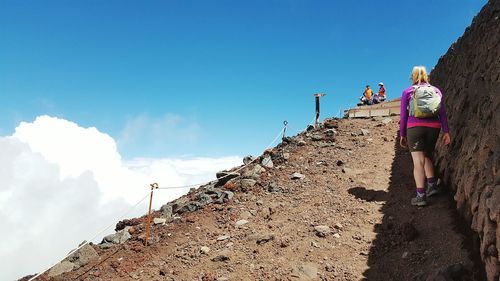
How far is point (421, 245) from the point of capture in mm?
6438

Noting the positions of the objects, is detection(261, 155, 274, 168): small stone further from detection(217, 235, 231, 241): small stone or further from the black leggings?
the black leggings

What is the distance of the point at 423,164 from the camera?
7.61 meters

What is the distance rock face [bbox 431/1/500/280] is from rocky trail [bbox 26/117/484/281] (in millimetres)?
580

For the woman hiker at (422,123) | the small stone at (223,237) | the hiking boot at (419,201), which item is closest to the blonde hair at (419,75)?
the woman hiker at (422,123)

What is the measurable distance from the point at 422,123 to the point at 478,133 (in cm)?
120

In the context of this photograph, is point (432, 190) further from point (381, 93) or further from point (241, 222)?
point (381, 93)

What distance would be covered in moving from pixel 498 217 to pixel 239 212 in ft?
21.1

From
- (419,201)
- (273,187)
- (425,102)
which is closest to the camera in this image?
(425,102)

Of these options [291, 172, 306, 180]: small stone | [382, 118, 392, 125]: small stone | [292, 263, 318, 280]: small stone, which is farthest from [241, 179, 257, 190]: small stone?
[382, 118, 392, 125]: small stone

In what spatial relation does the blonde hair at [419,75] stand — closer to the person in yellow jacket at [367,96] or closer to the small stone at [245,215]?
the small stone at [245,215]

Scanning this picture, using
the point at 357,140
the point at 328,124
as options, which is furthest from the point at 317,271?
the point at 328,124

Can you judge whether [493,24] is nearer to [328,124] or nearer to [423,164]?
[423,164]

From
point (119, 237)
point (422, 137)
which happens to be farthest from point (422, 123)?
point (119, 237)

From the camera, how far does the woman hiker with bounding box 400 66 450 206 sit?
292 inches
